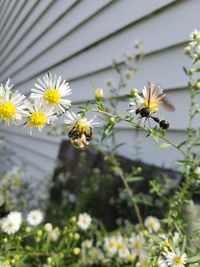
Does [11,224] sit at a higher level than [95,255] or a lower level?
higher

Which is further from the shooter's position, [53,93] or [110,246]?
[110,246]

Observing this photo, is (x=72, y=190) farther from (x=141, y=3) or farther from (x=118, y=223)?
(x=141, y=3)

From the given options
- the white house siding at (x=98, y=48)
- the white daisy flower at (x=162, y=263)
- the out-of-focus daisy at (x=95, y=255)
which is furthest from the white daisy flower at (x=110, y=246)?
the white daisy flower at (x=162, y=263)

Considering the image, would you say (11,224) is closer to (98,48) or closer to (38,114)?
(38,114)

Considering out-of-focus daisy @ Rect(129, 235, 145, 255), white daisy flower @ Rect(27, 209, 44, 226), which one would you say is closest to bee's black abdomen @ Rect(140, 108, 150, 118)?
out-of-focus daisy @ Rect(129, 235, 145, 255)

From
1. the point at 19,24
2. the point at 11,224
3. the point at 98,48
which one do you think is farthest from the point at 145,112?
the point at 19,24

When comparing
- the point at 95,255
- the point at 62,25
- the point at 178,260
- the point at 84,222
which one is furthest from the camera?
the point at 62,25

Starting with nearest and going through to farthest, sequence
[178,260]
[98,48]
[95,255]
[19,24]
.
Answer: [178,260] < [95,255] < [98,48] < [19,24]

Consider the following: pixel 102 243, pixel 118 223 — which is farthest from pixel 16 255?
pixel 118 223
